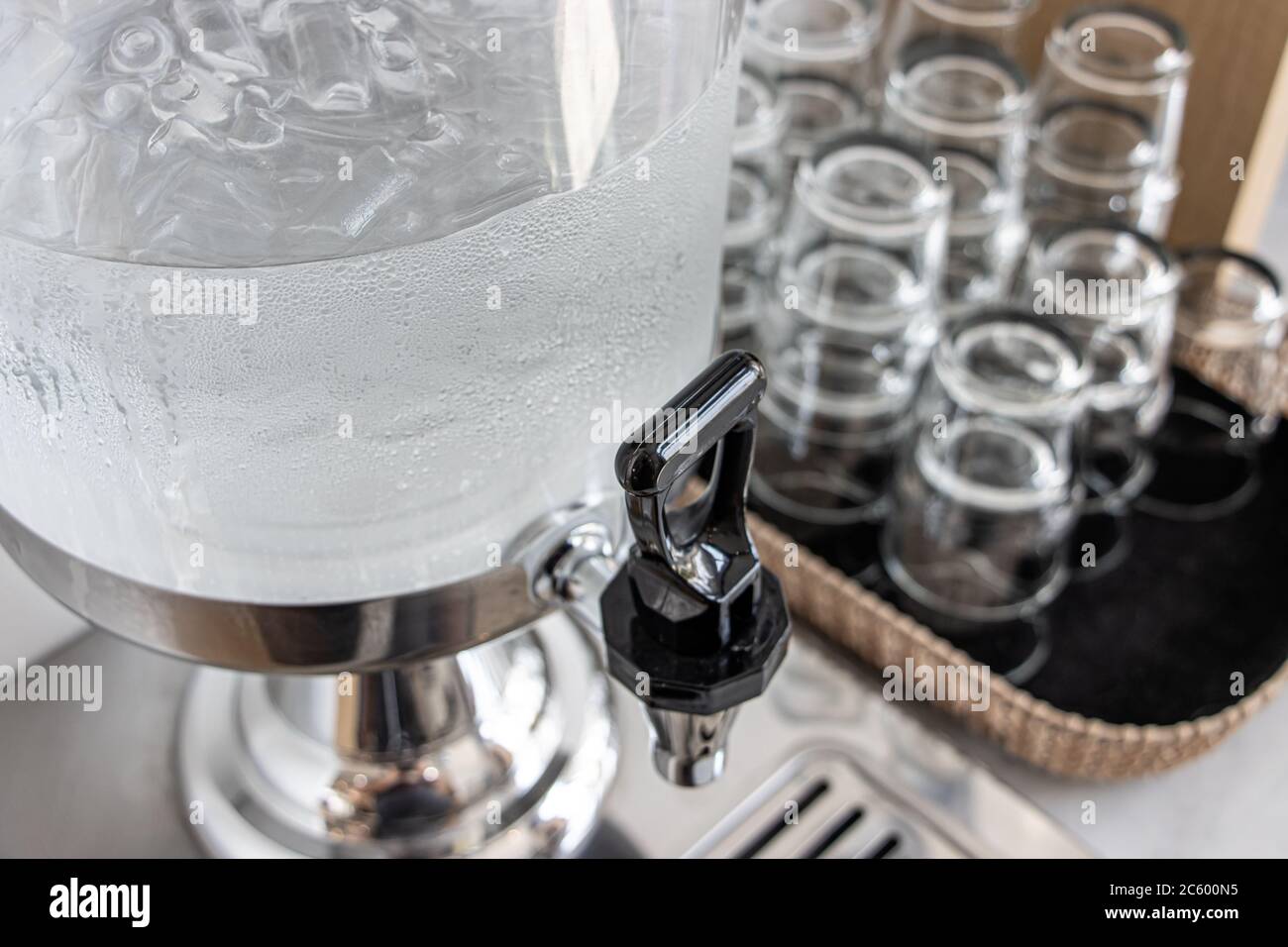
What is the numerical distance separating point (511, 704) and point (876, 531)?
0.68 feet

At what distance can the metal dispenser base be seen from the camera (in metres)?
0.61

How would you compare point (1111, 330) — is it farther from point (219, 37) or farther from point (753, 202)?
point (219, 37)

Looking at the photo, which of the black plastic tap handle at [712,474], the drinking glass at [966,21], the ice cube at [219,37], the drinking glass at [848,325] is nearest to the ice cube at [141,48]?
the ice cube at [219,37]

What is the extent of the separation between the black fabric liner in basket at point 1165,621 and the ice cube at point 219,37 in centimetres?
38

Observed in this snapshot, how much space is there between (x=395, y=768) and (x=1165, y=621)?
14.3 inches

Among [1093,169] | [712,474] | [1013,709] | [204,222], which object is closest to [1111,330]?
[1093,169]

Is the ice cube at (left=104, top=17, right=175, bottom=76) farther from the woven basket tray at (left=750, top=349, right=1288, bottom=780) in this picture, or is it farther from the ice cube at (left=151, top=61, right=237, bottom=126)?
the woven basket tray at (left=750, top=349, right=1288, bottom=780)

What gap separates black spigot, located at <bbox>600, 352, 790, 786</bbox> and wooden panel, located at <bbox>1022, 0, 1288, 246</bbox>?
49 centimetres

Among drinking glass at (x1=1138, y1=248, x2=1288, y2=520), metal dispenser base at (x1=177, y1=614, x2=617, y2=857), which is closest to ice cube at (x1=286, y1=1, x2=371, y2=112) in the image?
metal dispenser base at (x1=177, y1=614, x2=617, y2=857)

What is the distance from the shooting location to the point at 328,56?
17.4 inches

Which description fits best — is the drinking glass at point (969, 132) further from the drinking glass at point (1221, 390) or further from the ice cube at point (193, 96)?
the ice cube at point (193, 96)

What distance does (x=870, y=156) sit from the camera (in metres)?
0.71
